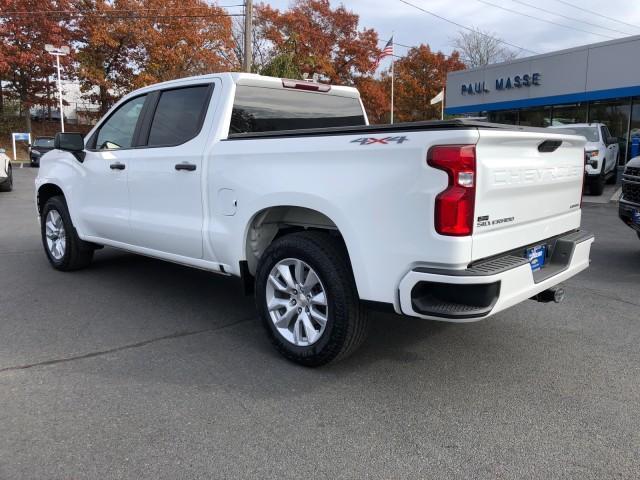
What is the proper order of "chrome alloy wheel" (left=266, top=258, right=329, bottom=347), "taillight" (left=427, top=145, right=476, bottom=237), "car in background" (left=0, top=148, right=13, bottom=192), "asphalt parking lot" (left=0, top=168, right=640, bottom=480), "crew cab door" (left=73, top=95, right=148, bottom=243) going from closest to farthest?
"asphalt parking lot" (left=0, top=168, right=640, bottom=480) → "taillight" (left=427, top=145, right=476, bottom=237) → "chrome alloy wheel" (left=266, top=258, right=329, bottom=347) → "crew cab door" (left=73, top=95, right=148, bottom=243) → "car in background" (left=0, top=148, right=13, bottom=192)

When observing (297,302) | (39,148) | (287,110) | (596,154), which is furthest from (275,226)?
(39,148)

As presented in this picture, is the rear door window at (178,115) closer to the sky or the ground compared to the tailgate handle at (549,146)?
closer to the sky

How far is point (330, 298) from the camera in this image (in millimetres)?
3451

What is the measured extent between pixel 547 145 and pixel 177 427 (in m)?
2.78

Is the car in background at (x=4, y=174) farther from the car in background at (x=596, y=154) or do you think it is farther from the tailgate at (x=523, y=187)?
the tailgate at (x=523, y=187)

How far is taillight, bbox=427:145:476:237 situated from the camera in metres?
2.86

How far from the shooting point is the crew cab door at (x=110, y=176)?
5.23m

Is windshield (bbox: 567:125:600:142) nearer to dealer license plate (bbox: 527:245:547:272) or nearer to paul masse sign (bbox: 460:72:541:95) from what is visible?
paul masse sign (bbox: 460:72:541:95)

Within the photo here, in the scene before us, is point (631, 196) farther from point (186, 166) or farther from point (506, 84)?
point (506, 84)

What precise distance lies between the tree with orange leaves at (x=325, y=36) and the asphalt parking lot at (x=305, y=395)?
30.2m

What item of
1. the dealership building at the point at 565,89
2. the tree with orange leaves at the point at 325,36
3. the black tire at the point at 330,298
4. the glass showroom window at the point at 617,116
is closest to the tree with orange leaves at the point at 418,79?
the tree with orange leaves at the point at 325,36

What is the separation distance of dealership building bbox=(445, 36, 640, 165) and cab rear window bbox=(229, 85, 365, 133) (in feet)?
52.3

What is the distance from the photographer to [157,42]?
34.0 metres

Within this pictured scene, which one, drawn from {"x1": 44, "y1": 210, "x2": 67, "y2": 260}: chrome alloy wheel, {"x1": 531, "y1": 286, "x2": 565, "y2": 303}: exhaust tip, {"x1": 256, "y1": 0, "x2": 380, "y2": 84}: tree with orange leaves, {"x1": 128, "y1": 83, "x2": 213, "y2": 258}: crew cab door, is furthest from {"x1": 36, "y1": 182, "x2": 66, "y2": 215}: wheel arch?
{"x1": 256, "y1": 0, "x2": 380, "y2": 84}: tree with orange leaves
